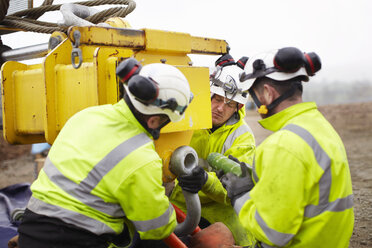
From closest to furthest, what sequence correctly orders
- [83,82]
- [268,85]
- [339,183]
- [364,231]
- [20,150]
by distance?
[339,183], [268,85], [83,82], [364,231], [20,150]

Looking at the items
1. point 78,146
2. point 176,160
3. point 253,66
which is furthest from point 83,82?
point 253,66

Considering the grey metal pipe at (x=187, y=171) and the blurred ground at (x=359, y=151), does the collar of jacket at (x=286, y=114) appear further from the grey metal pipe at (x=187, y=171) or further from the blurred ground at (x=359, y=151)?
the blurred ground at (x=359, y=151)

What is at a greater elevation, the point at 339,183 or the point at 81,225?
A: the point at 339,183

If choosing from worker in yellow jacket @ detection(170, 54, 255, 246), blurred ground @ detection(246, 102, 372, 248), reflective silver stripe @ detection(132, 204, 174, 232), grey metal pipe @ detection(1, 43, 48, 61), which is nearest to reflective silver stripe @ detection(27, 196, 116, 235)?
reflective silver stripe @ detection(132, 204, 174, 232)

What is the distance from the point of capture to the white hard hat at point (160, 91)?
2029 millimetres

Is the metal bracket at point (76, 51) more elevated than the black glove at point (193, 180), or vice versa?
the metal bracket at point (76, 51)

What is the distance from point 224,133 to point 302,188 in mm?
1475

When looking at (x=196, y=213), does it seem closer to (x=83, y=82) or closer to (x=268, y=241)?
(x=268, y=241)

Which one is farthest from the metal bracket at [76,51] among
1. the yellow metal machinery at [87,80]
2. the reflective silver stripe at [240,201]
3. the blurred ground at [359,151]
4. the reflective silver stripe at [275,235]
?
the blurred ground at [359,151]

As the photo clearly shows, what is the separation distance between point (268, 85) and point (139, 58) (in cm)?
89

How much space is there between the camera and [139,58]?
2.57m

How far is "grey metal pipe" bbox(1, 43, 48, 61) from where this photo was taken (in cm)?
330

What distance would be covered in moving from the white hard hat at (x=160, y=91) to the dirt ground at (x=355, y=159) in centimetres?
353

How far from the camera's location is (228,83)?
10.8ft
